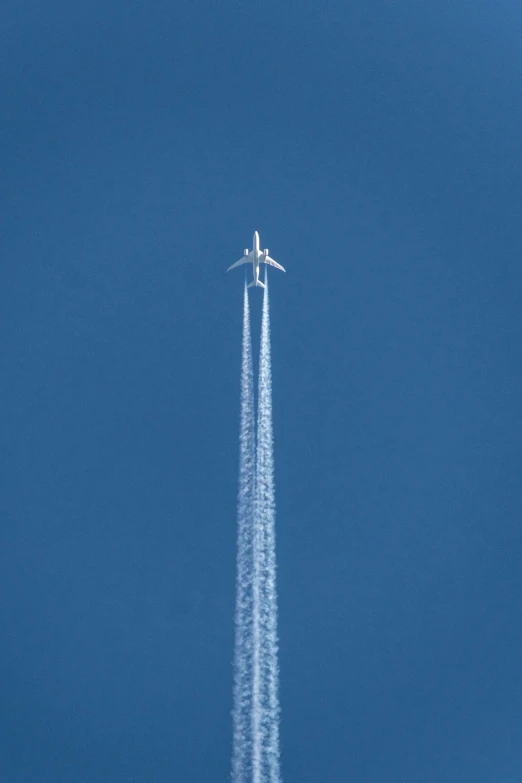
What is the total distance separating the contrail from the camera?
9625 centimetres

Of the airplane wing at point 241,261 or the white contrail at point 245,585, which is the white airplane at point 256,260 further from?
the white contrail at point 245,585

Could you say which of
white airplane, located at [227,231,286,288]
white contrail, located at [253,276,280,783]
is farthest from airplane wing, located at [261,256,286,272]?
white contrail, located at [253,276,280,783]

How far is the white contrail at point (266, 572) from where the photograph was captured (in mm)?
96500

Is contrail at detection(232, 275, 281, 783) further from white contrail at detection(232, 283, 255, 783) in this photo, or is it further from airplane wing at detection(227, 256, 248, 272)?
airplane wing at detection(227, 256, 248, 272)

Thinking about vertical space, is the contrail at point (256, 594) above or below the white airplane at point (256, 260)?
below

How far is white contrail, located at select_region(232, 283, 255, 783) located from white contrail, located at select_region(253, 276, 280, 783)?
0.62 meters

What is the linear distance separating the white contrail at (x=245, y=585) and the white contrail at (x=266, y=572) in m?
0.62

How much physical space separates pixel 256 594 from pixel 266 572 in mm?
2445

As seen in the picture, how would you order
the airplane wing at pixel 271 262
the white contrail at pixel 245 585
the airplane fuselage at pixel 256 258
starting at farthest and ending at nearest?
the airplane wing at pixel 271 262, the airplane fuselage at pixel 256 258, the white contrail at pixel 245 585

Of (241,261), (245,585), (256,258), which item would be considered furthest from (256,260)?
(245,585)

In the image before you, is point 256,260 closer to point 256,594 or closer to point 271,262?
point 271,262

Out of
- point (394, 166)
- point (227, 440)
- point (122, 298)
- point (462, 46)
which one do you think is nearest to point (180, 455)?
point (227, 440)

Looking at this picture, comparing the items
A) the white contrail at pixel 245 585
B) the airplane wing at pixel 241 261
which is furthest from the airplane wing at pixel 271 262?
the white contrail at pixel 245 585

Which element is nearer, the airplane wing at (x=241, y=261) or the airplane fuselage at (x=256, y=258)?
the airplane fuselage at (x=256, y=258)
